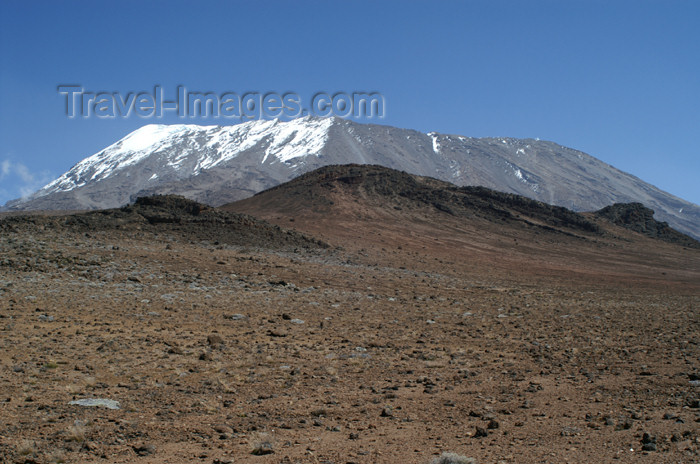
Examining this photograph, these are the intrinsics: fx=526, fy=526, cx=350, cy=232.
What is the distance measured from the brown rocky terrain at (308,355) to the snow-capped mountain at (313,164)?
84979mm

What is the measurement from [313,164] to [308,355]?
124 m

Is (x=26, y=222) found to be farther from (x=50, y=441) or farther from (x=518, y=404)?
(x=518, y=404)

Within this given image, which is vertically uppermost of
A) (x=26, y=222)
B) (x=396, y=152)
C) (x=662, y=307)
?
(x=396, y=152)

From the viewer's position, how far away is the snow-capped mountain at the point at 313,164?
119812mm

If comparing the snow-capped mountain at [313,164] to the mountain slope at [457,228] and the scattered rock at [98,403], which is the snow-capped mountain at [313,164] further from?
the scattered rock at [98,403]

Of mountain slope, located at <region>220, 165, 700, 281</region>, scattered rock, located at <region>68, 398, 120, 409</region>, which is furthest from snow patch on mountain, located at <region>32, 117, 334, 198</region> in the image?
scattered rock, located at <region>68, 398, 120, 409</region>

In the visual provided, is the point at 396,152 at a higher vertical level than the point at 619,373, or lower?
higher

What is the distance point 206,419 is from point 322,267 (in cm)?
1464

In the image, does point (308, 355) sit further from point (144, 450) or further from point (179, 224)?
point (179, 224)

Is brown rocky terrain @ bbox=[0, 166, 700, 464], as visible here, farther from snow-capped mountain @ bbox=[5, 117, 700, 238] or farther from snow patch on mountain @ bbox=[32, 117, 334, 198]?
snow patch on mountain @ bbox=[32, 117, 334, 198]

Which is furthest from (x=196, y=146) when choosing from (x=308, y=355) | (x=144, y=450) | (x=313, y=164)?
(x=144, y=450)

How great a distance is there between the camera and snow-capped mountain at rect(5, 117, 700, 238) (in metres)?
120

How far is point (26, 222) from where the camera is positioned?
2066 centimetres

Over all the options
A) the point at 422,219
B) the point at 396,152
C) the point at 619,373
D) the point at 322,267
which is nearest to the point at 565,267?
the point at 422,219
